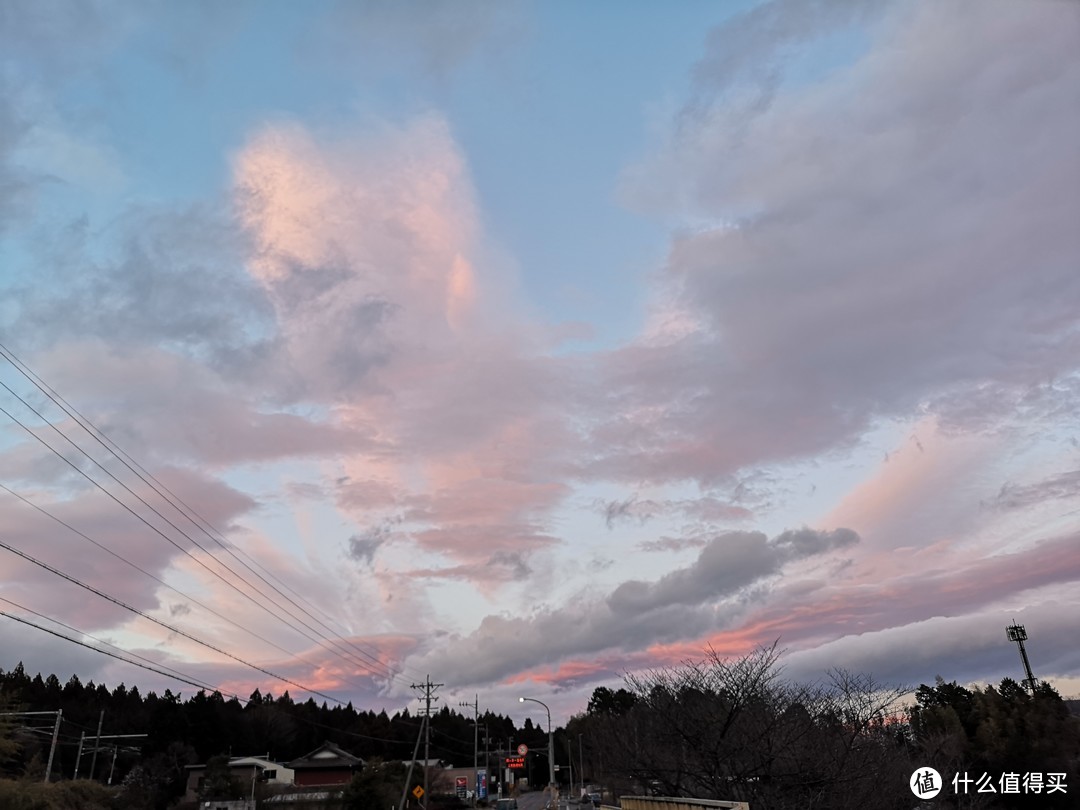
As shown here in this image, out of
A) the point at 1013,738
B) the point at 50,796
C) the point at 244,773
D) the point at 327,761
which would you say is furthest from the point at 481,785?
the point at 50,796

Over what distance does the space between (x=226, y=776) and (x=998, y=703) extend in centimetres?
7955

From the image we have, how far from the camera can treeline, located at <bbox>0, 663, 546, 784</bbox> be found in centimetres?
10706

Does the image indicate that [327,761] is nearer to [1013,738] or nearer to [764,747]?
[1013,738]

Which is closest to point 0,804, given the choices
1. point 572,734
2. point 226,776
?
point 226,776

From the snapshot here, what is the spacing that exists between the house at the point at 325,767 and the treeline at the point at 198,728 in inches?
570

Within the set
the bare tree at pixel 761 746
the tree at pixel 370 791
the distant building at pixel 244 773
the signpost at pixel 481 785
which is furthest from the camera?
the signpost at pixel 481 785

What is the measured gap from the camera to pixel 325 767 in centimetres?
10150

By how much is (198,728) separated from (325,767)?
25565 mm

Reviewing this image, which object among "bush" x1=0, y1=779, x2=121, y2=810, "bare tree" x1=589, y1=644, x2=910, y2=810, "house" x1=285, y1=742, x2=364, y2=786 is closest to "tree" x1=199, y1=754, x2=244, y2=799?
"house" x1=285, y1=742, x2=364, y2=786

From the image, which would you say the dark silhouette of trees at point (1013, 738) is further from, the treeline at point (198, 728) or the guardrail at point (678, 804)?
the treeline at point (198, 728)

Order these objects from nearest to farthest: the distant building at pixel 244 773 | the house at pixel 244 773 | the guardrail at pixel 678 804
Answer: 1. the guardrail at pixel 678 804
2. the house at pixel 244 773
3. the distant building at pixel 244 773

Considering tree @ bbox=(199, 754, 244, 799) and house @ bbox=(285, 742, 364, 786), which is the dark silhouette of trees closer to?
tree @ bbox=(199, 754, 244, 799)

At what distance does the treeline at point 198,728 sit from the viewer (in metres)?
107

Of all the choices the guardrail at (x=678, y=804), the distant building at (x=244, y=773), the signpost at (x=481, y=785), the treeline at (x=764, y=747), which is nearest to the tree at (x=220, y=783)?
the distant building at (x=244, y=773)
